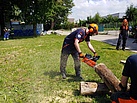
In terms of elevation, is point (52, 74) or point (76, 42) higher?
A: point (76, 42)

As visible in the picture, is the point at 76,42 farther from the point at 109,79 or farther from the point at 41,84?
the point at 41,84

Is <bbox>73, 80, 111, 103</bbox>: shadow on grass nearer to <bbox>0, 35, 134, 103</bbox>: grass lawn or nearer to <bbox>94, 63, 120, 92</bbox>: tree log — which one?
<bbox>0, 35, 134, 103</bbox>: grass lawn

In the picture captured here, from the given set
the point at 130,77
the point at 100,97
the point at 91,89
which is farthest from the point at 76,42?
the point at 130,77

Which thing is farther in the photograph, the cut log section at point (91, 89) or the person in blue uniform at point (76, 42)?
the person in blue uniform at point (76, 42)

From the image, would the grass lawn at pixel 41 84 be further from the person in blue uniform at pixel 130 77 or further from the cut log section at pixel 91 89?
the person in blue uniform at pixel 130 77

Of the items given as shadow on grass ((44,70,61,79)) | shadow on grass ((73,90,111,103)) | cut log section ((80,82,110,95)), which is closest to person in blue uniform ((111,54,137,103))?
shadow on grass ((73,90,111,103))

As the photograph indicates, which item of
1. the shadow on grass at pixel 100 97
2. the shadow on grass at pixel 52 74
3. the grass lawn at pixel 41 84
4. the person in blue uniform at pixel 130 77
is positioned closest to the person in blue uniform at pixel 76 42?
the shadow on grass at pixel 52 74

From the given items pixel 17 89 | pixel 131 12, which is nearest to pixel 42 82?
pixel 17 89

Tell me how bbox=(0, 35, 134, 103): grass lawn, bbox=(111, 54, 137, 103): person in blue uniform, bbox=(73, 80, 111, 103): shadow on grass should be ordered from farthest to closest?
bbox=(0, 35, 134, 103): grass lawn, bbox=(73, 80, 111, 103): shadow on grass, bbox=(111, 54, 137, 103): person in blue uniform

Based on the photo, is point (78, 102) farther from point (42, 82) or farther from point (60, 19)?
point (60, 19)

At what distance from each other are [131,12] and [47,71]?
37.0 m

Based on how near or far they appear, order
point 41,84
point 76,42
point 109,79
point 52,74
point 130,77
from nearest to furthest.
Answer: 1. point 130,77
2. point 109,79
3. point 76,42
4. point 41,84
5. point 52,74

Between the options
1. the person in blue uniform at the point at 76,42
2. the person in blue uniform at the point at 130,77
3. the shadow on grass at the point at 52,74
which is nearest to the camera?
the person in blue uniform at the point at 130,77

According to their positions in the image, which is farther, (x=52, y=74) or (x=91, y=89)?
(x=52, y=74)
